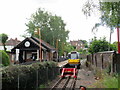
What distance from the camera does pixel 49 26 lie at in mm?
49594

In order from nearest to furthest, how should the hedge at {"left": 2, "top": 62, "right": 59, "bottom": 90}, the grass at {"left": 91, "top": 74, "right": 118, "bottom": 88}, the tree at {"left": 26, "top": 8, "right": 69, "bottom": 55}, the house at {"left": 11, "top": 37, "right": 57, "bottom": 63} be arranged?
the hedge at {"left": 2, "top": 62, "right": 59, "bottom": 90} → the grass at {"left": 91, "top": 74, "right": 118, "bottom": 88} → the house at {"left": 11, "top": 37, "right": 57, "bottom": 63} → the tree at {"left": 26, "top": 8, "right": 69, "bottom": 55}

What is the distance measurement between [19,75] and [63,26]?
4209cm

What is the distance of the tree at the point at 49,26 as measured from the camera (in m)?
48.7

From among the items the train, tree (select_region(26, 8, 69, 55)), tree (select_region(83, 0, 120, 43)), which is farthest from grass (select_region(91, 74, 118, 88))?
tree (select_region(26, 8, 69, 55))

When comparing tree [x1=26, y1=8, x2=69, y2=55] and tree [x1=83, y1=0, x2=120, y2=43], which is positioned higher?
tree [x1=26, y1=8, x2=69, y2=55]

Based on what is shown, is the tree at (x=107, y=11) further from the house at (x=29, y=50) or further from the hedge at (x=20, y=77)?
the house at (x=29, y=50)

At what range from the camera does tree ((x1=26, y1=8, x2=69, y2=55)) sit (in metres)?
48.7

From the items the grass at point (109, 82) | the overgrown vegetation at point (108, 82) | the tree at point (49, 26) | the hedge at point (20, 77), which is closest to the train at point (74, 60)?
the tree at point (49, 26)

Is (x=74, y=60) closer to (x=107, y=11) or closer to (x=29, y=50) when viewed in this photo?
(x=29, y=50)

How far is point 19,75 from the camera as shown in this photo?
8984 mm

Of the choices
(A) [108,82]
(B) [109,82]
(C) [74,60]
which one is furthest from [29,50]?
(B) [109,82]

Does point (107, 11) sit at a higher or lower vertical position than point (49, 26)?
lower

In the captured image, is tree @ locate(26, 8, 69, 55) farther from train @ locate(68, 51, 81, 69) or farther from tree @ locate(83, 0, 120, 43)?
tree @ locate(83, 0, 120, 43)

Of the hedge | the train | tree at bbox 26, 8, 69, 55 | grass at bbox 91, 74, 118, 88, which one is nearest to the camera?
the hedge
